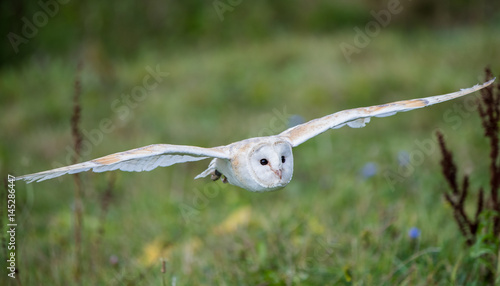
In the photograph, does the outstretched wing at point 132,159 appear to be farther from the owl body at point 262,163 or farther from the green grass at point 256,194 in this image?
the green grass at point 256,194

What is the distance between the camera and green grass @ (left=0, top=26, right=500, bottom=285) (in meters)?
2.99

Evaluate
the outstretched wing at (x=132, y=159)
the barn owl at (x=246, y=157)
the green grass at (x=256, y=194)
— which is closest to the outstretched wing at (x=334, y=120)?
the barn owl at (x=246, y=157)

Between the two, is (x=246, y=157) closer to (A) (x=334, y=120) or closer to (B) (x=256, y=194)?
(A) (x=334, y=120)

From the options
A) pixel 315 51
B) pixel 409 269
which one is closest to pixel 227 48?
pixel 315 51

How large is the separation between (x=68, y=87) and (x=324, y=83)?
12.6ft

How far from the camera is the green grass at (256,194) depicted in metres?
2.99

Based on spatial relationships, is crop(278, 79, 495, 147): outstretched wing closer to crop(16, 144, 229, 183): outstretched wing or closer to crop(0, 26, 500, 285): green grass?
crop(16, 144, 229, 183): outstretched wing

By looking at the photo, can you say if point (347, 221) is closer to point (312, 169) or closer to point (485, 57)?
point (312, 169)

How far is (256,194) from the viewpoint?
4.66 meters

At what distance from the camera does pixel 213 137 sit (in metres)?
5.98

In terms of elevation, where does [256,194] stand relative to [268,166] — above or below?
above

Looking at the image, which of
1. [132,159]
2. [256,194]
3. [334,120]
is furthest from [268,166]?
[256,194]

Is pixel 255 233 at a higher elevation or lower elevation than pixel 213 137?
lower

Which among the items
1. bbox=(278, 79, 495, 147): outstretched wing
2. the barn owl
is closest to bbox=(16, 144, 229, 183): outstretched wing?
the barn owl
